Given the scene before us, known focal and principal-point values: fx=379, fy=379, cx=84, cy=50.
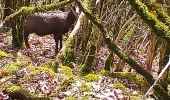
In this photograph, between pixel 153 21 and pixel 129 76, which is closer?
pixel 153 21

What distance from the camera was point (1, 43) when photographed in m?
14.1

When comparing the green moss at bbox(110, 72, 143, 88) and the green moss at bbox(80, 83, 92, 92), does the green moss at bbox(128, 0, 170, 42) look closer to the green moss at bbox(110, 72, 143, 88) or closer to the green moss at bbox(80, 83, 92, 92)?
the green moss at bbox(80, 83, 92, 92)

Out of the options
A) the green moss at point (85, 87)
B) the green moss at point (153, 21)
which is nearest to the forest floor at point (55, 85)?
the green moss at point (85, 87)

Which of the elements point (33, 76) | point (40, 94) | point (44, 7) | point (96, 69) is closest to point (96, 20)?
point (40, 94)

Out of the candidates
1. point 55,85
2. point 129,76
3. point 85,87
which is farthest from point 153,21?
point 129,76

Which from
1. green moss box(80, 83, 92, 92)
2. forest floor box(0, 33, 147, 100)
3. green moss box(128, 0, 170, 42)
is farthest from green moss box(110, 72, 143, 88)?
green moss box(128, 0, 170, 42)

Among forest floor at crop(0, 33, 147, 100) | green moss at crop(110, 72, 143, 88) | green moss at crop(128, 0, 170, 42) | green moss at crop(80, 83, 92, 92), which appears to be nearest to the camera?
green moss at crop(128, 0, 170, 42)

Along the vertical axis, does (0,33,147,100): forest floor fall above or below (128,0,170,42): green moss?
below

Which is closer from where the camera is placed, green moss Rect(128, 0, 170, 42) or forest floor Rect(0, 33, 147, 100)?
green moss Rect(128, 0, 170, 42)

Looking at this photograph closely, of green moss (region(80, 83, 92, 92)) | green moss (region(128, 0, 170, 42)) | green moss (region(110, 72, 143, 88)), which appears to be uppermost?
green moss (region(128, 0, 170, 42))

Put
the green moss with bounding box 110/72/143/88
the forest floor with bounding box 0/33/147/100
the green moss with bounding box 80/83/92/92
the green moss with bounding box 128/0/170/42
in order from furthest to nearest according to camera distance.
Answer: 1. the green moss with bounding box 110/72/143/88
2. the green moss with bounding box 80/83/92/92
3. the forest floor with bounding box 0/33/147/100
4. the green moss with bounding box 128/0/170/42

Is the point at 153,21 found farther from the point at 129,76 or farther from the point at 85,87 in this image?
the point at 129,76

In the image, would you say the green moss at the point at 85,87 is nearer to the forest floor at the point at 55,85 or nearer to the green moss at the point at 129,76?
the forest floor at the point at 55,85

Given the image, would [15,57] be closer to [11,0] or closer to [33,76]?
[33,76]
